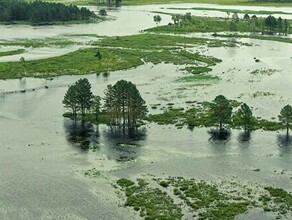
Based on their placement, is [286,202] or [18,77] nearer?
[286,202]

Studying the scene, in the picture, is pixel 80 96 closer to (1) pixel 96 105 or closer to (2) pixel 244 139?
(1) pixel 96 105

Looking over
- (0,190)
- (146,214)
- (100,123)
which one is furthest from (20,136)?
(146,214)

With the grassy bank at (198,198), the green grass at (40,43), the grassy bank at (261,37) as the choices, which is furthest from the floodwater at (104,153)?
the grassy bank at (261,37)

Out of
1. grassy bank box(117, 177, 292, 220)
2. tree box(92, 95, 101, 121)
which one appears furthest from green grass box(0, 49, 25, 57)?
grassy bank box(117, 177, 292, 220)

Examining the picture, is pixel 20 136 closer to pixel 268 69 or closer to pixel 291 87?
pixel 291 87

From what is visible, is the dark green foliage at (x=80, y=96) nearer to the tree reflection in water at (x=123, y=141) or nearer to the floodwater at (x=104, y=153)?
the floodwater at (x=104, y=153)
